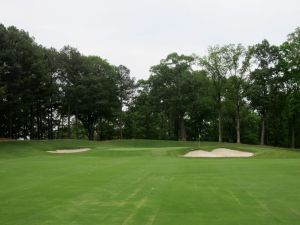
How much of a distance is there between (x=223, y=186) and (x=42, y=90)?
5247 centimetres

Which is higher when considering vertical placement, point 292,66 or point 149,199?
point 292,66

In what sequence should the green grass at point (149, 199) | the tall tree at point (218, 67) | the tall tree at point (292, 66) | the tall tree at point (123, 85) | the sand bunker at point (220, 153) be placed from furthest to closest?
the tall tree at point (123, 85), the tall tree at point (218, 67), the tall tree at point (292, 66), the sand bunker at point (220, 153), the green grass at point (149, 199)

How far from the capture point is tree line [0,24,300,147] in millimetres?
60719

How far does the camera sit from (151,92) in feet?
271

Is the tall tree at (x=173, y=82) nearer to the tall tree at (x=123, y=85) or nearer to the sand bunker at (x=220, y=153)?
the tall tree at (x=123, y=85)

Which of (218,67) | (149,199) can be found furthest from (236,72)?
(149,199)

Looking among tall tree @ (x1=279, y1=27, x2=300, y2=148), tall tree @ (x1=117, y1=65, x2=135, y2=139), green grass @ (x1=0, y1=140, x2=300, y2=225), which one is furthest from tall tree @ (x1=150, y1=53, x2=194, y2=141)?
green grass @ (x1=0, y1=140, x2=300, y2=225)

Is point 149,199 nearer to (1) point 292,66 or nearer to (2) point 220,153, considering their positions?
(2) point 220,153

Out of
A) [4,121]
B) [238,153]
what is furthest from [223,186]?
[4,121]

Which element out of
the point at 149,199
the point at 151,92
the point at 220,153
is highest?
the point at 151,92

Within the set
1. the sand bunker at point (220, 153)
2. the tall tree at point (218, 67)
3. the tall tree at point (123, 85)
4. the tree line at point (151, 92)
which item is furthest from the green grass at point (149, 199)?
the tall tree at point (123, 85)

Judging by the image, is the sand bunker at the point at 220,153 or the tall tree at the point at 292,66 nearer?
the sand bunker at the point at 220,153

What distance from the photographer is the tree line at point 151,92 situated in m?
60.7

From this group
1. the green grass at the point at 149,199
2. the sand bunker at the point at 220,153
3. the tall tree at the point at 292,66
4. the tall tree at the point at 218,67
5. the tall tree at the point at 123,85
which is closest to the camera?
the green grass at the point at 149,199
